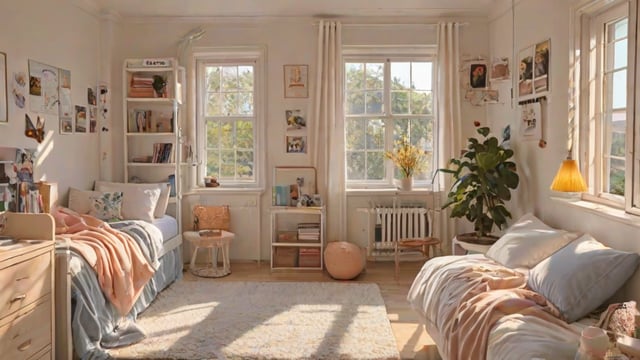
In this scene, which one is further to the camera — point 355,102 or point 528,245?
point 355,102

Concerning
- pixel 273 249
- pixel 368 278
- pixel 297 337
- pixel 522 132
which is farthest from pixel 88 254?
pixel 522 132

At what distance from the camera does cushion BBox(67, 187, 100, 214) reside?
464cm

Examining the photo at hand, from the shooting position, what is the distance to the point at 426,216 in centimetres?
553

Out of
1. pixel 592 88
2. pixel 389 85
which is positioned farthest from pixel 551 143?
pixel 389 85

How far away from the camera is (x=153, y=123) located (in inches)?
216

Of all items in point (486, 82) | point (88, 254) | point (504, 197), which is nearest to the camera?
point (88, 254)

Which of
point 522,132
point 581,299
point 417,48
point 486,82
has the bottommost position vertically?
point 581,299

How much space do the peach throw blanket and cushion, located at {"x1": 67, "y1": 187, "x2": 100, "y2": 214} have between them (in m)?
0.56

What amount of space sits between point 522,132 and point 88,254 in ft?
11.7

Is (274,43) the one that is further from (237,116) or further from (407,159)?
(407,159)

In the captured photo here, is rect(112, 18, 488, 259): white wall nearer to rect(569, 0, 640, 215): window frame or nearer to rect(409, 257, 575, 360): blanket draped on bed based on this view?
rect(569, 0, 640, 215): window frame

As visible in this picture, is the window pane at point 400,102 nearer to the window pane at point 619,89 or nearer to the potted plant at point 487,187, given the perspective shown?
the potted plant at point 487,187

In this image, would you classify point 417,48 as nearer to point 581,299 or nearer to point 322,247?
point 322,247

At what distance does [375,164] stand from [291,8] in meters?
1.85
